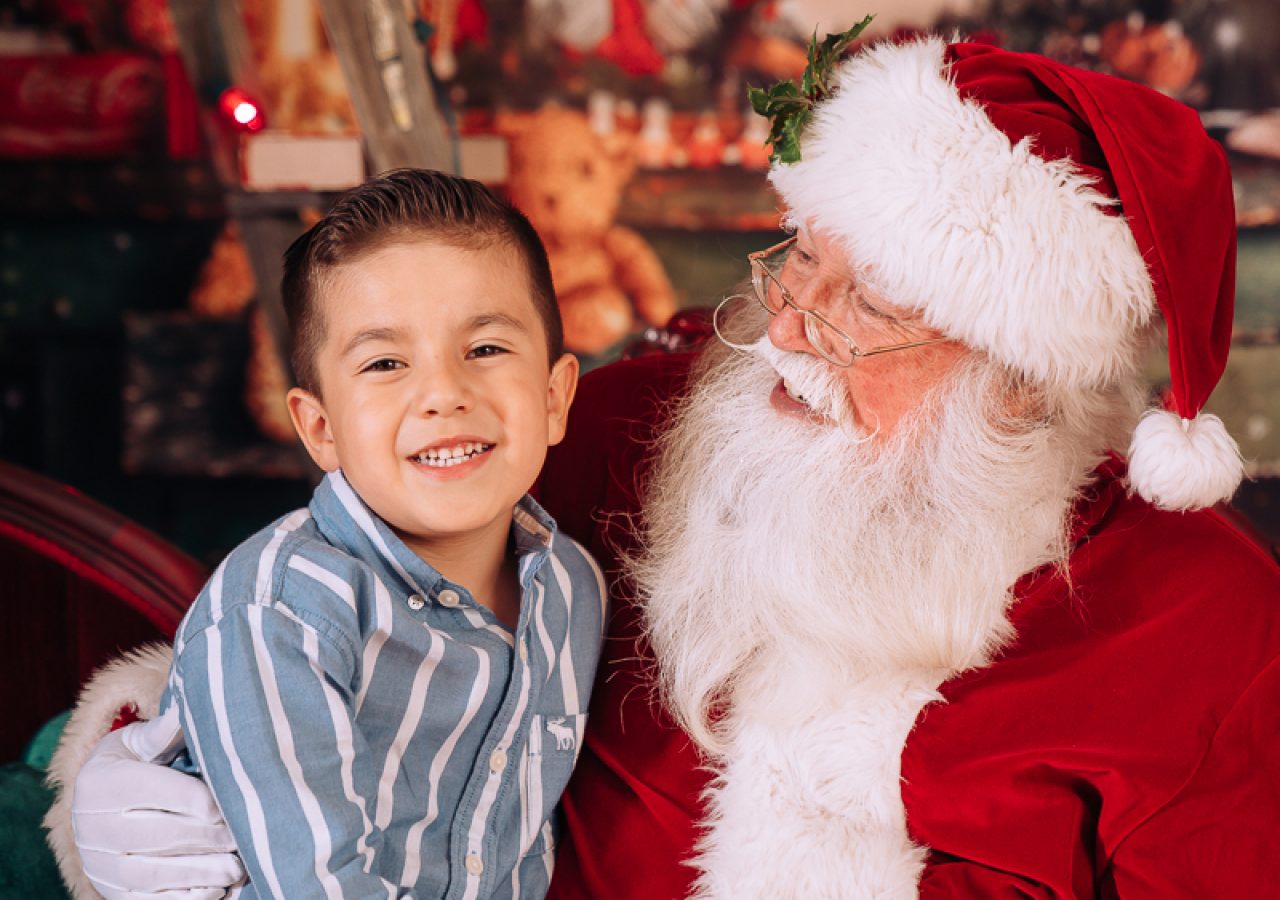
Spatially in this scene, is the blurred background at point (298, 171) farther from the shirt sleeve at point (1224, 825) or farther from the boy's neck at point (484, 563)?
the shirt sleeve at point (1224, 825)

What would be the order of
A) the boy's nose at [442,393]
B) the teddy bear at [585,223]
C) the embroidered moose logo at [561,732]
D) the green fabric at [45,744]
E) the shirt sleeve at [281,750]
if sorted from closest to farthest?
the shirt sleeve at [281,750], the boy's nose at [442,393], the embroidered moose logo at [561,732], the green fabric at [45,744], the teddy bear at [585,223]

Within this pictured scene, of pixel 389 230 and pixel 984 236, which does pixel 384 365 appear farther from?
pixel 984 236

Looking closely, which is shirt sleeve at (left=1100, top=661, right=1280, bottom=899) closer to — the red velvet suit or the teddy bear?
the red velvet suit

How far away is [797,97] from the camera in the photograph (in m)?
1.64

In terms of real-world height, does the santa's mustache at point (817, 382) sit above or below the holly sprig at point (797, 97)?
below

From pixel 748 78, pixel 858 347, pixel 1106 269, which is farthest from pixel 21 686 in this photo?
pixel 748 78

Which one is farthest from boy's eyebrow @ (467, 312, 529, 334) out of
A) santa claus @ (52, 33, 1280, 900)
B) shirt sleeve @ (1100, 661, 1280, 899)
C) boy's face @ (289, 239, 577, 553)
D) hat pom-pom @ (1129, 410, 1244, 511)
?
shirt sleeve @ (1100, 661, 1280, 899)

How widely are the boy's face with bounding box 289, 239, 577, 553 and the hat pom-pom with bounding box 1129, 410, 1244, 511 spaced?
735 mm

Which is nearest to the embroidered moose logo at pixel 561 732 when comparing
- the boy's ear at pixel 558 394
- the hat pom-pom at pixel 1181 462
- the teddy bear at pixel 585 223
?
the boy's ear at pixel 558 394

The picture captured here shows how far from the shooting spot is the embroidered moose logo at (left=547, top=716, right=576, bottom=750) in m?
1.55

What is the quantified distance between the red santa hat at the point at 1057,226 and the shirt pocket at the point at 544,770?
681 mm

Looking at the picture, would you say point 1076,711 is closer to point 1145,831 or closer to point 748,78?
point 1145,831

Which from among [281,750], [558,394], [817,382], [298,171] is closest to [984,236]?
[817,382]

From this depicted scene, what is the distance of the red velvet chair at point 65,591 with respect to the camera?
6.24 ft
